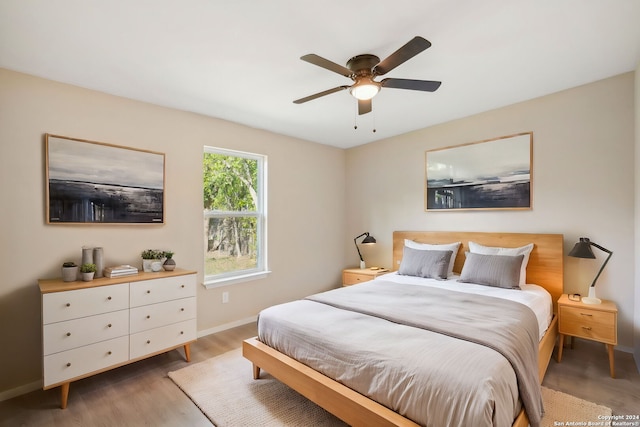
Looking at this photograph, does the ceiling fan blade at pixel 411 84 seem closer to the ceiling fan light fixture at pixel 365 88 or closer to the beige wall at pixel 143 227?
the ceiling fan light fixture at pixel 365 88

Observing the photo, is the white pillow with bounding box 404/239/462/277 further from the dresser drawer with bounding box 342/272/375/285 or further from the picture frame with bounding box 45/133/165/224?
the picture frame with bounding box 45/133/165/224

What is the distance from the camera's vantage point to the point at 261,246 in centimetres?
404

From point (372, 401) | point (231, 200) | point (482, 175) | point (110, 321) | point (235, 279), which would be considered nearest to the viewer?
point (372, 401)

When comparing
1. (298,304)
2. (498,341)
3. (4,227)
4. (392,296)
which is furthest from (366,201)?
(4,227)

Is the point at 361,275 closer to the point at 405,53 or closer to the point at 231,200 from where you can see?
the point at 231,200

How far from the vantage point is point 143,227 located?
9.74 feet

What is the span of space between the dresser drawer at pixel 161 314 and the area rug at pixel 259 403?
436mm

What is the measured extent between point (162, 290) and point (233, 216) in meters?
1.35

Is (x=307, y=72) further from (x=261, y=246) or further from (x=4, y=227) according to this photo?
(x=4, y=227)

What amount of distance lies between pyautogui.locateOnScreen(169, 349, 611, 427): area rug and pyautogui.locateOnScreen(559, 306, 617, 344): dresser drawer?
0.66m

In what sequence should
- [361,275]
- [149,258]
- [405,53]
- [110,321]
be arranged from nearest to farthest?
[405,53] → [110,321] → [149,258] → [361,275]

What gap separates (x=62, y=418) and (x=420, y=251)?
3446mm

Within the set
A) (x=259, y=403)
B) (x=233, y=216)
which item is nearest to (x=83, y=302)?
(x=259, y=403)

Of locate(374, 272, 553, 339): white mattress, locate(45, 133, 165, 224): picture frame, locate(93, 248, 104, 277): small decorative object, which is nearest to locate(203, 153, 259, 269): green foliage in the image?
locate(45, 133, 165, 224): picture frame
